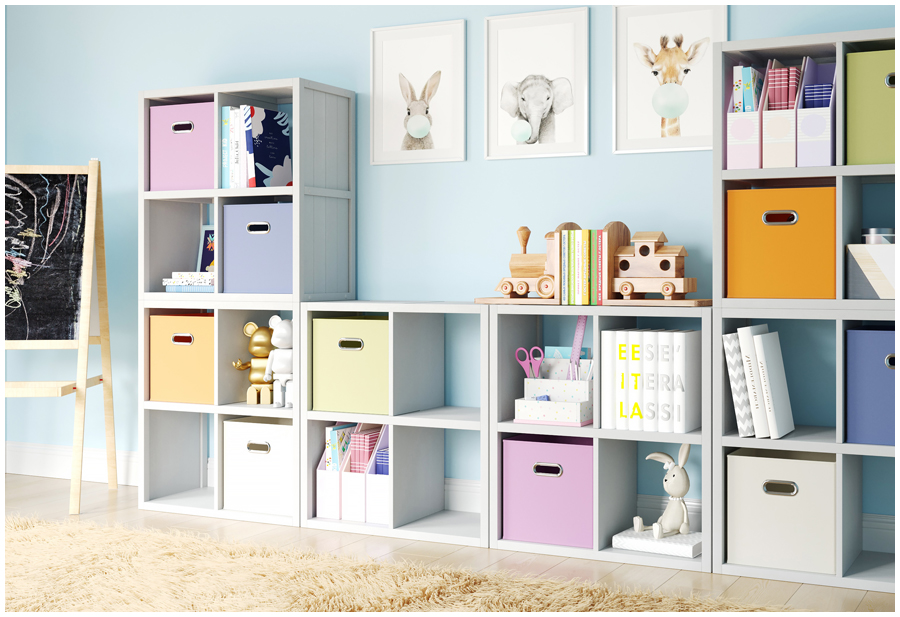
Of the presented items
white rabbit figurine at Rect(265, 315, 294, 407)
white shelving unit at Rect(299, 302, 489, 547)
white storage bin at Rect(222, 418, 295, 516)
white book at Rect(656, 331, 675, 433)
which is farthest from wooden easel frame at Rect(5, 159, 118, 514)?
white book at Rect(656, 331, 675, 433)

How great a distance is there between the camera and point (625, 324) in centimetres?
284

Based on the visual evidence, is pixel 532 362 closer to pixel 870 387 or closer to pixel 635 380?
pixel 635 380

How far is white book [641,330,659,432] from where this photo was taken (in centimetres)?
258

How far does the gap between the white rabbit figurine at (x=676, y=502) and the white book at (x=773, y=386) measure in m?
0.30

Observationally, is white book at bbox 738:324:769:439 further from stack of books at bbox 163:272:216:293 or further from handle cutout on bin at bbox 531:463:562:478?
stack of books at bbox 163:272:216:293

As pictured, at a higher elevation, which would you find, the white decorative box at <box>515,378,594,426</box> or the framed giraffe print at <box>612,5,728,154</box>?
the framed giraffe print at <box>612,5,728,154</box>

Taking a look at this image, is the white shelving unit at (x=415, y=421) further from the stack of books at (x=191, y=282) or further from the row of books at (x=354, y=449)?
the stack of books at (x=191, y=282)

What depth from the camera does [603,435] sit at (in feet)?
8.60

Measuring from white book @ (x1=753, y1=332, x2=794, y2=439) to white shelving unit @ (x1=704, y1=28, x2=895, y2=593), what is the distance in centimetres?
4

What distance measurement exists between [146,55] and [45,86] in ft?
1.84

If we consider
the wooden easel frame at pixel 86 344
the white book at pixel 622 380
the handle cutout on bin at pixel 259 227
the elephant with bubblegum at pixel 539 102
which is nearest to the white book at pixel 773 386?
the white book at pixel 622 380

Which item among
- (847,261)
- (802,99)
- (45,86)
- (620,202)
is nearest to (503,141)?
(620,202)

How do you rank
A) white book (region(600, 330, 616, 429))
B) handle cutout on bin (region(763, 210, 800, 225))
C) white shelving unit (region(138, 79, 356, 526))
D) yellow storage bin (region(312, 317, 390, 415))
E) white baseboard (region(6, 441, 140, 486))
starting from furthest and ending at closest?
1. white baseboard (region(6, 441, 140, 486))
2. white shelving unit (region(138, 79, 356, 526))
3. yellow storage bin (region(312, 317, 390, 415))
4. white book (region(600, 330, 616, 429))
5. handle cutout on bin (region(763, 210, 800, 225))

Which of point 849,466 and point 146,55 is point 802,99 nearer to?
point 849,466
